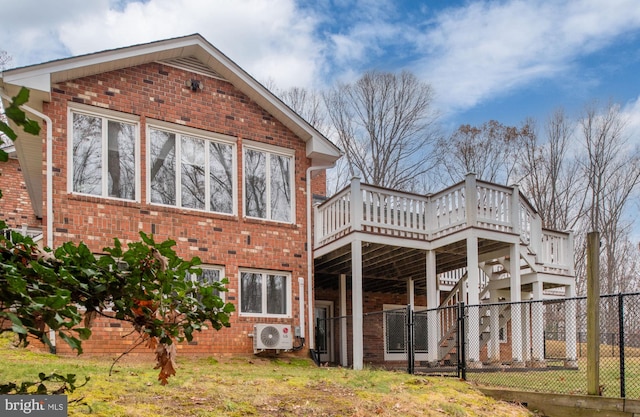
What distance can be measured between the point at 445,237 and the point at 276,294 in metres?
3.83

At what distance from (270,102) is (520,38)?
13058 mm

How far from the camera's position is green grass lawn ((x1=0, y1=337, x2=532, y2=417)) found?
643 cm

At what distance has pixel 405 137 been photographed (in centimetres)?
2711

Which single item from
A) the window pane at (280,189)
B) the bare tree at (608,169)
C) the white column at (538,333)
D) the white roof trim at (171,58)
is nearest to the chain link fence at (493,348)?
the white column at (538,333)

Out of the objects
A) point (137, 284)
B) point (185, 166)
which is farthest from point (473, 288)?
point (137, 284)

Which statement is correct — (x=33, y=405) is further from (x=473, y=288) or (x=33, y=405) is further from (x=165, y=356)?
(x=473, y=288)

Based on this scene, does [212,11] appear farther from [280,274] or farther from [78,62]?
[280,274]

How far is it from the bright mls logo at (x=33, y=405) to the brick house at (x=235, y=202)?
7451mm

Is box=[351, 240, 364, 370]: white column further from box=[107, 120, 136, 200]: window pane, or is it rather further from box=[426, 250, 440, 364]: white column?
box=[107, 120, 136, 200]: window pane

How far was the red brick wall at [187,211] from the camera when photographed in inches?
446

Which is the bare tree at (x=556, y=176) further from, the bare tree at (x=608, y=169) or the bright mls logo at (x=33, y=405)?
the bright mls logo at (x=33, y=405)

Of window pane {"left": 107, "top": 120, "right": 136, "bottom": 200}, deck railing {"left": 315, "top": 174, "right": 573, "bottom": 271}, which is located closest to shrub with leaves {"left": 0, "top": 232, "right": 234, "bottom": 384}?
window pane {"left": 107, "top": 120, "right": 136, "bottom": 200}

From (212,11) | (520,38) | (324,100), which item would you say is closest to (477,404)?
(212,11)

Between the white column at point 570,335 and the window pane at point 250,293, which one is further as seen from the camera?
the white column at point 570,335
